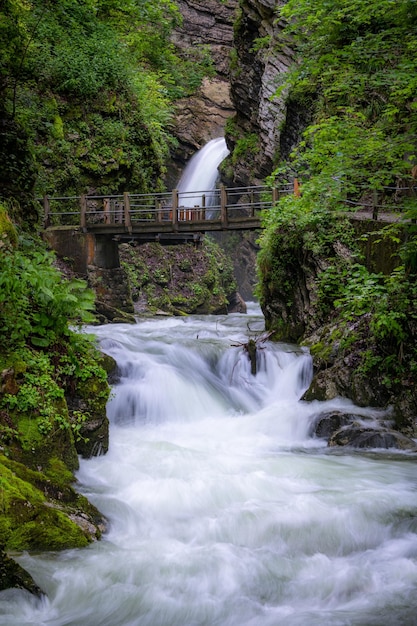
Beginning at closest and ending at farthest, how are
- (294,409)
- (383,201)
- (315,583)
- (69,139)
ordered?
(315,583)
(294,409)
(383,201)
(69,139)

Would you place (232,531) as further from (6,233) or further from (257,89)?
(257,89)

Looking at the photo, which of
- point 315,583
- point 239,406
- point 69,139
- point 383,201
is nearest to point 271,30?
point 69,139

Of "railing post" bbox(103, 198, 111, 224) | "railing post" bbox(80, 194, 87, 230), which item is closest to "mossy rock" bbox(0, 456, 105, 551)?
"railing post" bbox(80, 194, 87, 230)

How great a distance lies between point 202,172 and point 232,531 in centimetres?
2893

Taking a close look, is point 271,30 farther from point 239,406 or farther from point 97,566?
point 97,566

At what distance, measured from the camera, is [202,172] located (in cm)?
3284

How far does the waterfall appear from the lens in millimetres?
31594

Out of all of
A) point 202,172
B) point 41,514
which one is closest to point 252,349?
point 41,514

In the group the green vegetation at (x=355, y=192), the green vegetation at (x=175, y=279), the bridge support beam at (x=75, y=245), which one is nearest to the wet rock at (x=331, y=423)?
the green vegetation at (x=355, y=192)

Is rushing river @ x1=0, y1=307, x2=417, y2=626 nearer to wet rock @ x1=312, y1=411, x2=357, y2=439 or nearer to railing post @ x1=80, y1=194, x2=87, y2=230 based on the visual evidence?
wet rock @ x1=312, y1=411, x2=357, y2=439

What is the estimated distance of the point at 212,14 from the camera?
39500 millimetres

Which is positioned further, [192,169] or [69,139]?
[192,169]

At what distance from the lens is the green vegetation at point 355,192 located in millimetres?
6594

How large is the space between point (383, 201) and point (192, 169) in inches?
894
